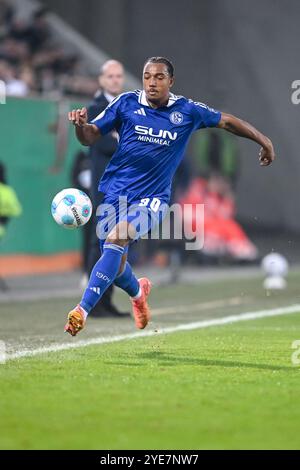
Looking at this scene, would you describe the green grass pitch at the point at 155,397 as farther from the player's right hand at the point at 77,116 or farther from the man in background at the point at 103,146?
the man in background at the point at 103,146

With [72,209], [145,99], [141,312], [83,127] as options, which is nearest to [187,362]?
[141,312]

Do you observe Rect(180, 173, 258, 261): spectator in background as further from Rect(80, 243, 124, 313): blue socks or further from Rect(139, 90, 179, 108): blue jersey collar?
Rect(80, 243, 124, 313): blue socks

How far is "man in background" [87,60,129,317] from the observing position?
12.2 m

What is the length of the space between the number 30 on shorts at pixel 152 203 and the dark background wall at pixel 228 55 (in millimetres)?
16052

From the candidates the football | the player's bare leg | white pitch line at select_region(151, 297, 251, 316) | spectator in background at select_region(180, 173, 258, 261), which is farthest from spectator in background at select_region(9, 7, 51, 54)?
the player's bare leg

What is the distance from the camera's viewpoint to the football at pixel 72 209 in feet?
32.2

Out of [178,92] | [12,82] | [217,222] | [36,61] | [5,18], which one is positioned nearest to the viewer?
[12,82]

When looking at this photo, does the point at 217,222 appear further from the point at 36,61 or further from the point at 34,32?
the point at 34,32

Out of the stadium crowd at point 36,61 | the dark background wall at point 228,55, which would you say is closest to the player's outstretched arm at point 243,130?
the stadium crowd at point 36,61

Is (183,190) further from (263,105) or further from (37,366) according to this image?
(37,366)

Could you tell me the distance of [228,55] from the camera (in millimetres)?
25922

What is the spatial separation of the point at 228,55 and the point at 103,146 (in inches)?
542

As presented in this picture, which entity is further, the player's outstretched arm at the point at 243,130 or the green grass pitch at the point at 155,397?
the player's outstretched arm at the point at 243,130
